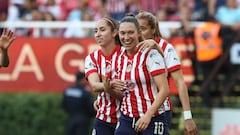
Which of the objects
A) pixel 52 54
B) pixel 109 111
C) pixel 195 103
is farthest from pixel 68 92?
pixel 109 111

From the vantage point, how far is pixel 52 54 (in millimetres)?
20812

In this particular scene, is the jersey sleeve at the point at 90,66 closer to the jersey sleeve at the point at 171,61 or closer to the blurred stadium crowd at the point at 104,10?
the jersey sleeve at the point at 171,61

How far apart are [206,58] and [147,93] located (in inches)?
351

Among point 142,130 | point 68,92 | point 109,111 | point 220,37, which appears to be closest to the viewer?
point 142,130

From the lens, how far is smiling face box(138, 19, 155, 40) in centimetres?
1091

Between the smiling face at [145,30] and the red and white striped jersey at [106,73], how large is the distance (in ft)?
1.62

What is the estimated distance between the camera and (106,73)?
11.3 m

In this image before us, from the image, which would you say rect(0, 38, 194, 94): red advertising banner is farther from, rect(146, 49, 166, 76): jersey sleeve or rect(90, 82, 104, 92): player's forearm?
rect(146, 49, 166, 76): jersey sleeve

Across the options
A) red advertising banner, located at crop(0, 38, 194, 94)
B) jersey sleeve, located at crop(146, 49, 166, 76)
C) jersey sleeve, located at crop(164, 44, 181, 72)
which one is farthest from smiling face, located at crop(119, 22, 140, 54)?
red advertising banner, located at crop(0, 38, 194, 94)

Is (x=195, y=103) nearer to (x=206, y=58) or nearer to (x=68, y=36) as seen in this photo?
(x=206, y=58)

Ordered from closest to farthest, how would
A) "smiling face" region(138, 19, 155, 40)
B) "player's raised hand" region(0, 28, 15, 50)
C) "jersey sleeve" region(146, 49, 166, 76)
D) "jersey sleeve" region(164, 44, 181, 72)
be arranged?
"jersey sleeve" region(146, 49, 166, 76) → "jersey sleeve" region(164, 44, 181, 72) → "smiling face" region(138, 19, 155, 40) → "player's raised hand" region(0, 28, 15, 50)

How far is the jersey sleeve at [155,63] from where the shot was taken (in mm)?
10500

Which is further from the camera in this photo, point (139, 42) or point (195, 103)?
point (195, 103)

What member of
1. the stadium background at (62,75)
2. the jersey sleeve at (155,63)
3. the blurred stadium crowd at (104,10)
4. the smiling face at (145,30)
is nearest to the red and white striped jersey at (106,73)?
the smiling face at (145,30)
